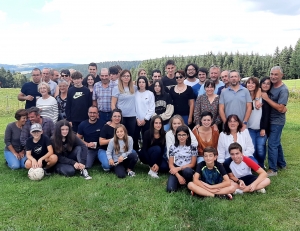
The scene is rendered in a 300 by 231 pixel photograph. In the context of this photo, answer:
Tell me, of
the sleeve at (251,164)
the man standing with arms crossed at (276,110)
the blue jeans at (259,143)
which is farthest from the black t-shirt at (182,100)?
→ the sleeve at (251,164)

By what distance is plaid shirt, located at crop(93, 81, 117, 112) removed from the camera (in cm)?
776

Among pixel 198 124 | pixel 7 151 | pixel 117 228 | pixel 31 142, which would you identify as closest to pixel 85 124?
pixel 31 142

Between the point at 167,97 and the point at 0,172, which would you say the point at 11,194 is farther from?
the point at 167,97

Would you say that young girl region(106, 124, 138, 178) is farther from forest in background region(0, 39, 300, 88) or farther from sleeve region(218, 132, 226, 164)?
forest in background region(0, 39, 300, 88)

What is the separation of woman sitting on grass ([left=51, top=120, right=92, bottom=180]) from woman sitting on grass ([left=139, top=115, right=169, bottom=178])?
1494 millimetres

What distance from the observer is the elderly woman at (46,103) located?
7.61 metres

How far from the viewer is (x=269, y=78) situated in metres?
6.82

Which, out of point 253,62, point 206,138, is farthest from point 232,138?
point 253,62

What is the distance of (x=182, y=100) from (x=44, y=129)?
3.62m

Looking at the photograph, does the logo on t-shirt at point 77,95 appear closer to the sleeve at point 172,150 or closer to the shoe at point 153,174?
the shoe at point 153,174

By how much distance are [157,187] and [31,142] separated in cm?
319

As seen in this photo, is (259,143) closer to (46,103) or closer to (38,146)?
(38,146)

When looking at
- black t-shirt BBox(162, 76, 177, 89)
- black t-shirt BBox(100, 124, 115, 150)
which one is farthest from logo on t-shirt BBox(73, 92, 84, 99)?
black t-shirt BBox(162, 76, 177, 89)

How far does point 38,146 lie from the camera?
680 centimetres
